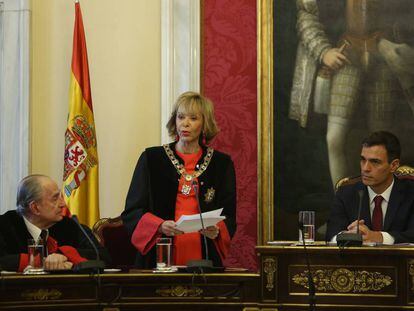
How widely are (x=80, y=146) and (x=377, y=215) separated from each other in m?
2.27

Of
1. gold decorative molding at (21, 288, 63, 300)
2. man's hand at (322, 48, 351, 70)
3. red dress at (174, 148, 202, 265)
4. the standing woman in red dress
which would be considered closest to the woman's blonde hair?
the standing woman in red dress

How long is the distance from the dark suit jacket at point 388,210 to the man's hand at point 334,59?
1231mm

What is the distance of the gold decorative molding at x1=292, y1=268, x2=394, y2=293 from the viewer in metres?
4.50

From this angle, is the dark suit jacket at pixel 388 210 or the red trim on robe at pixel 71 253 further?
the dark suit jacket at pixel 388 210

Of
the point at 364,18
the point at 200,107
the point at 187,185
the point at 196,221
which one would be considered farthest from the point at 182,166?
the point at 364,18

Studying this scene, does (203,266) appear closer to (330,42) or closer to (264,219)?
(264,219)

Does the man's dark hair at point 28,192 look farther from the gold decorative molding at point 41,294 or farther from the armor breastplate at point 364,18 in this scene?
the armor breastplate at point 364,18

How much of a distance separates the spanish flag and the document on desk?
1813 mm

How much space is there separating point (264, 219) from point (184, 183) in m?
1.32

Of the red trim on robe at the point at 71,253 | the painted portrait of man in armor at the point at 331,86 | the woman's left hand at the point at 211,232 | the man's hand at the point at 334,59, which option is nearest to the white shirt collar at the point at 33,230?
the red trim on robe at the point at 71,253

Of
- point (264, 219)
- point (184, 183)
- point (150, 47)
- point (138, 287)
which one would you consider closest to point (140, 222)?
point (184, 183)

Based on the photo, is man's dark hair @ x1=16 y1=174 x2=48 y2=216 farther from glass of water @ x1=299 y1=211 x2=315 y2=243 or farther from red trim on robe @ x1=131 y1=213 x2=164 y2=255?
glass of water @ x1=299 y1=211 x2=315 y2=243

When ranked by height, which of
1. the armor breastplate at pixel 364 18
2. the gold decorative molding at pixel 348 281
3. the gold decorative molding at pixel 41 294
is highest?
the armor breastplate at pixel 364 18

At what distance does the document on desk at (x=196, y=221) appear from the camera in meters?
4.84
